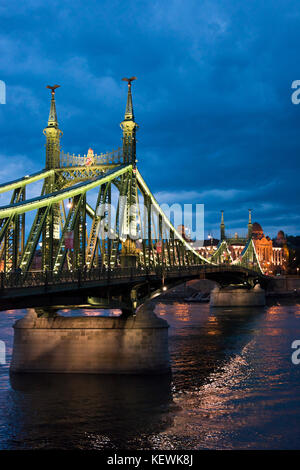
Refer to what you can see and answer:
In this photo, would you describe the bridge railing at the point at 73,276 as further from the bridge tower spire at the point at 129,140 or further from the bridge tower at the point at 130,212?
the bridge tower spire at the point at 129,140

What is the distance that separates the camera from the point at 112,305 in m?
35.5

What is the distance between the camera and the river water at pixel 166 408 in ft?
79.5

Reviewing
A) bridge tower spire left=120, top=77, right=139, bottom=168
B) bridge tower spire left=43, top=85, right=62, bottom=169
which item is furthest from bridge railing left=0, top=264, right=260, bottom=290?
bridge tower spire left=43, top=85, right=62, bottom=169

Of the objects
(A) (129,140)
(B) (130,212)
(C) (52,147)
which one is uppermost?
(A) (129,140)

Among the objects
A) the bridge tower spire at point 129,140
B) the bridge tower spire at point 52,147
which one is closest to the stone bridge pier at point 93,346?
the bridge tower spire at point 52,147

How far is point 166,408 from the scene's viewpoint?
29016mm

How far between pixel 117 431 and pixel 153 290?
20171 millimetres

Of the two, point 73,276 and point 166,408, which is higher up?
point 73,276

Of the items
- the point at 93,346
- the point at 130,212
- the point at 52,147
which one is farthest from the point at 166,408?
the point at 52,147

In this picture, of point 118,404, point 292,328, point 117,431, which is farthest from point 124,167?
point 292,328

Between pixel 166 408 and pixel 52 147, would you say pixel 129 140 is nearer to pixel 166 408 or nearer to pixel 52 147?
pixel 52 147

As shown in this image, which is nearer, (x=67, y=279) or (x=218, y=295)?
(x=67, y=279)

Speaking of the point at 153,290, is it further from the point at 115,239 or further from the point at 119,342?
the point at 119,342

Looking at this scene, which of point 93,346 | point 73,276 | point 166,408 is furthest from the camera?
point 93,346
